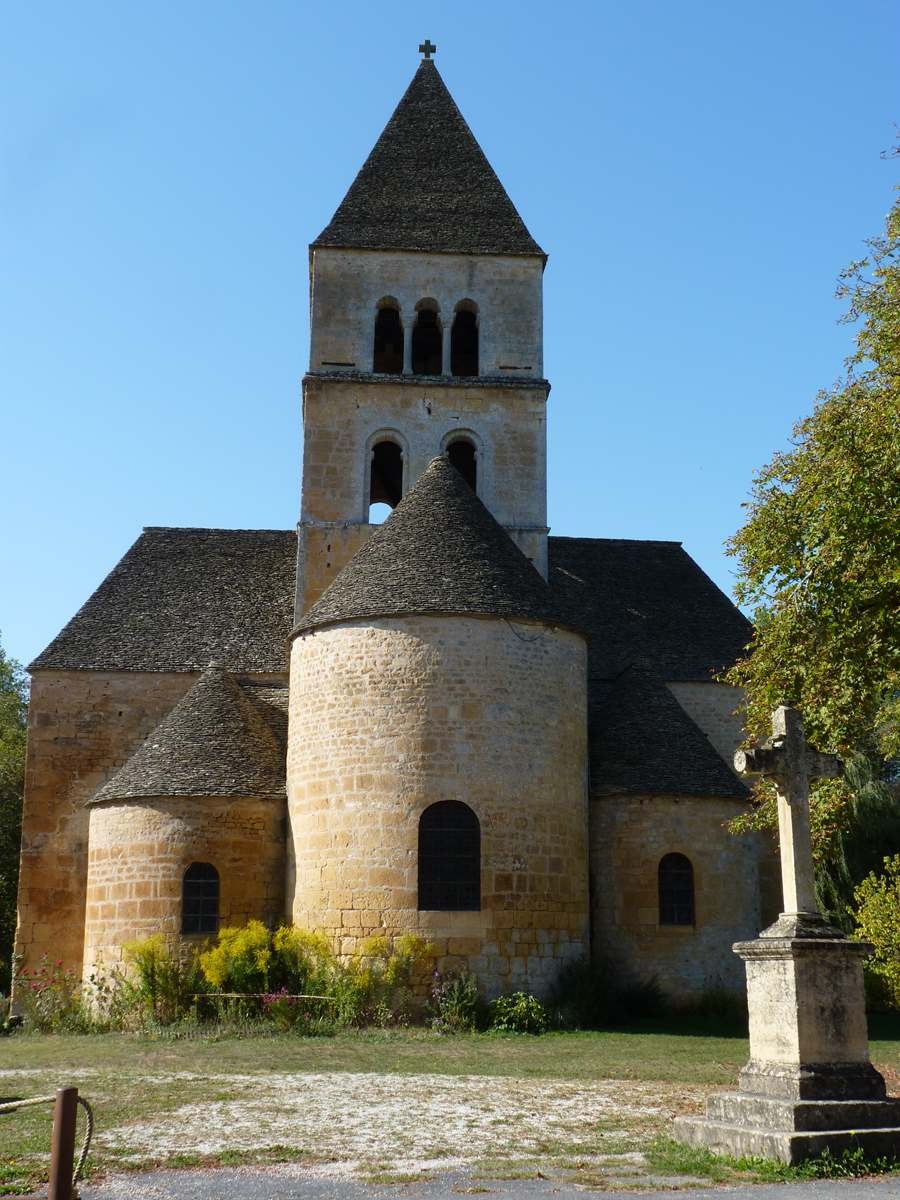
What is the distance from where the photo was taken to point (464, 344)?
89.9ft

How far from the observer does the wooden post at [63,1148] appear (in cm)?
554

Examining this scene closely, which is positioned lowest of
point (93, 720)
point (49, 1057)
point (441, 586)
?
point (49, 1057)

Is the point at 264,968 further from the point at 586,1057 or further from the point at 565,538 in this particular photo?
the point at 565,538

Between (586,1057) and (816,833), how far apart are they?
152 inches

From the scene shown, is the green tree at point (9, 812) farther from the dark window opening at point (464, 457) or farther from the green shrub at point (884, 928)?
the green shrub at point (884, 928)

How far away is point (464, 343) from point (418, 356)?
1224 millimetres

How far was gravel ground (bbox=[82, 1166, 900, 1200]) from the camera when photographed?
7043 millimetres

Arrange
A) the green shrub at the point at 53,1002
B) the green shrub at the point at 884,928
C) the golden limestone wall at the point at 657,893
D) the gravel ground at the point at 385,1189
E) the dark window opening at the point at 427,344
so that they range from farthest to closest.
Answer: the dark window opening at the point at 427,344 → the golden limestone wall at the point at 657,893 → the green shrub at the point at 53,1002 → the green shrub at the point at 884,928 → the gravel ground at the point at 385,1189

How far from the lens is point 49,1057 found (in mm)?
14648

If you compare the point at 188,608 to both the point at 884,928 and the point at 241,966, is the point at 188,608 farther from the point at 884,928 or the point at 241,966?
the point at 884,928

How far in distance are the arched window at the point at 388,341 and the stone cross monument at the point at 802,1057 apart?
1988cm

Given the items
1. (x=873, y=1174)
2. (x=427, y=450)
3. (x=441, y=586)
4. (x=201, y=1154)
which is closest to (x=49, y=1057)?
(x=201, y=1154)

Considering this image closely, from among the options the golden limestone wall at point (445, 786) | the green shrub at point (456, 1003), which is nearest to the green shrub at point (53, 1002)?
the golden limestone wall at point (445, 786)

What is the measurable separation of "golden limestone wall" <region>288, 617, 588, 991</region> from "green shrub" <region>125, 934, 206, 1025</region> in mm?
1891
